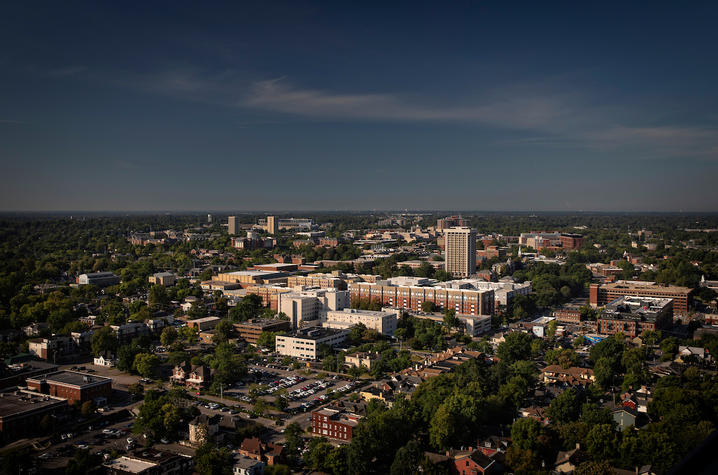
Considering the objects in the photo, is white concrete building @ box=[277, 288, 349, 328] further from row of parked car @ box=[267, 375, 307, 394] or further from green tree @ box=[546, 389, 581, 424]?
green tree @ box=[546, 389, 581, 424]

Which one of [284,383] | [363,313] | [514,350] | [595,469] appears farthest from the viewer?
[363,313]

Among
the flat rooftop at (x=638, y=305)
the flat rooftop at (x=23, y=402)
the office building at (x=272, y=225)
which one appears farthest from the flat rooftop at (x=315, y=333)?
the office building at (x=272, y=225)

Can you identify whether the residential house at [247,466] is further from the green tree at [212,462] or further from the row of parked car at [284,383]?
the row of parked car at [284,383]

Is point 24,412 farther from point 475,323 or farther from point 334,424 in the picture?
point 475,323

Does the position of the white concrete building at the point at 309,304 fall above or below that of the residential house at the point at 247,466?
above

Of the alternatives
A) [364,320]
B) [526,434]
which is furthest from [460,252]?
[526,434]

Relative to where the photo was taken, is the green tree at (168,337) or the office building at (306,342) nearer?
the office building at (306,342)
